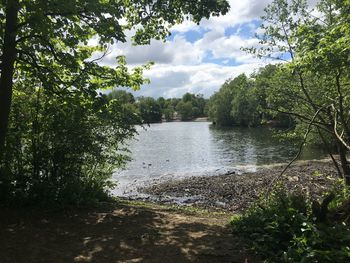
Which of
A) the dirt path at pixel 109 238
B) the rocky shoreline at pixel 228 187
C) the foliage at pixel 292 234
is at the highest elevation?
the foliage at pixel 292 234

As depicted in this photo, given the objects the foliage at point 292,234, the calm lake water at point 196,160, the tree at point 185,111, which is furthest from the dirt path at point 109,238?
the tree at point 185,111

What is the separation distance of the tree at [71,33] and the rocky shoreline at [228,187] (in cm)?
904

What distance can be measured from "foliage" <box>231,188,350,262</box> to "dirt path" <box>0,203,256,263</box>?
13.0 inches

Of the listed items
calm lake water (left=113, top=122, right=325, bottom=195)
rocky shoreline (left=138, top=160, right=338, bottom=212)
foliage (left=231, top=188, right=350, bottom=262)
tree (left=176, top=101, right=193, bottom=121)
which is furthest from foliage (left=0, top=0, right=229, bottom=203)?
tree (left=176, top=101, right=193, bottom=121)

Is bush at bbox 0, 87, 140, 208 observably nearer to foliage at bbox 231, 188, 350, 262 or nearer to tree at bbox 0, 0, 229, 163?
tree at bbox 0, 0, 229, 163

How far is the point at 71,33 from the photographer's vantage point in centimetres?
779

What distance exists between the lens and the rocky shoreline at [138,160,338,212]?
17.3 meters

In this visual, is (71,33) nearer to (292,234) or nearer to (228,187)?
(292,234)

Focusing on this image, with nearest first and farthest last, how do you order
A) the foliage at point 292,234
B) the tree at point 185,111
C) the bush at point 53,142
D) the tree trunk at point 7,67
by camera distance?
the foliage at point 292,234
the tree trunk at point 7,67
the bush at point 53,142
the tree at point 185,111

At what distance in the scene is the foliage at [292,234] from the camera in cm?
477

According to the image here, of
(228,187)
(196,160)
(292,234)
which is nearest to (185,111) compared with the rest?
(196,160)

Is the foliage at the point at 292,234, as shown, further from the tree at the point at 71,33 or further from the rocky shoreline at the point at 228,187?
the rocky shoreline at the point at 228,187

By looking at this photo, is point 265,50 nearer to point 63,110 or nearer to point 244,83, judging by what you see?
point 244,83

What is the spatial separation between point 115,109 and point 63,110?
46.5 inches
